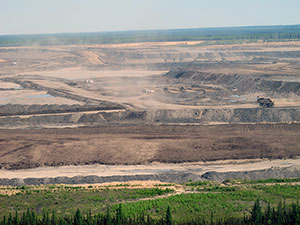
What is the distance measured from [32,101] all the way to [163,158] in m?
38.7

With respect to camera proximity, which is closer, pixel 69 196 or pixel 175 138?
pixel 69 196

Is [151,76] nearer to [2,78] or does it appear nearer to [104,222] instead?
[2,78]

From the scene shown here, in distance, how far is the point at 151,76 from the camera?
359 ft

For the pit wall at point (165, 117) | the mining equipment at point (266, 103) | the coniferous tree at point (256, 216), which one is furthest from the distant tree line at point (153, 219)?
the mining equipment at point (266, 103)

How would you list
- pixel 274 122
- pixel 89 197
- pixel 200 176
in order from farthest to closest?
1. pixel 274 122
2. pixel 200 176
3. pixel 89 197

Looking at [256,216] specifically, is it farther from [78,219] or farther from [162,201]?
[78,219]

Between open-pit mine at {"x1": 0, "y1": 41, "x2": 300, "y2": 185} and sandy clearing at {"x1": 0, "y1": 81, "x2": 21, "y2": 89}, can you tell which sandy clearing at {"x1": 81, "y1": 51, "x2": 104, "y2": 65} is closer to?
open-pit mine at {"x1": 0, "y1": 41, "x2": 300, "y2": 185}

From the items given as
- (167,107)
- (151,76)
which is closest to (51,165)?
(167,107)

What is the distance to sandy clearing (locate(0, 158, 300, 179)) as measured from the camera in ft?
137

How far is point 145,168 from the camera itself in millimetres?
43406

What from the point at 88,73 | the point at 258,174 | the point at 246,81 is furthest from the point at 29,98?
the point at 258,174

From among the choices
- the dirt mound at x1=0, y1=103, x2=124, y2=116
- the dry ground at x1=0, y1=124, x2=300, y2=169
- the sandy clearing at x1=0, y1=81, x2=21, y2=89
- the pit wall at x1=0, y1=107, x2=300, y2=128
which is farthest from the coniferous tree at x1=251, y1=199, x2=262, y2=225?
the sandy clearing at x1=0, y1=81, x2=21, y2=89

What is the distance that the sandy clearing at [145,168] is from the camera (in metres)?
41.7

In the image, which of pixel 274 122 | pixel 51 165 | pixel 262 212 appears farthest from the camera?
pixel 274 122
